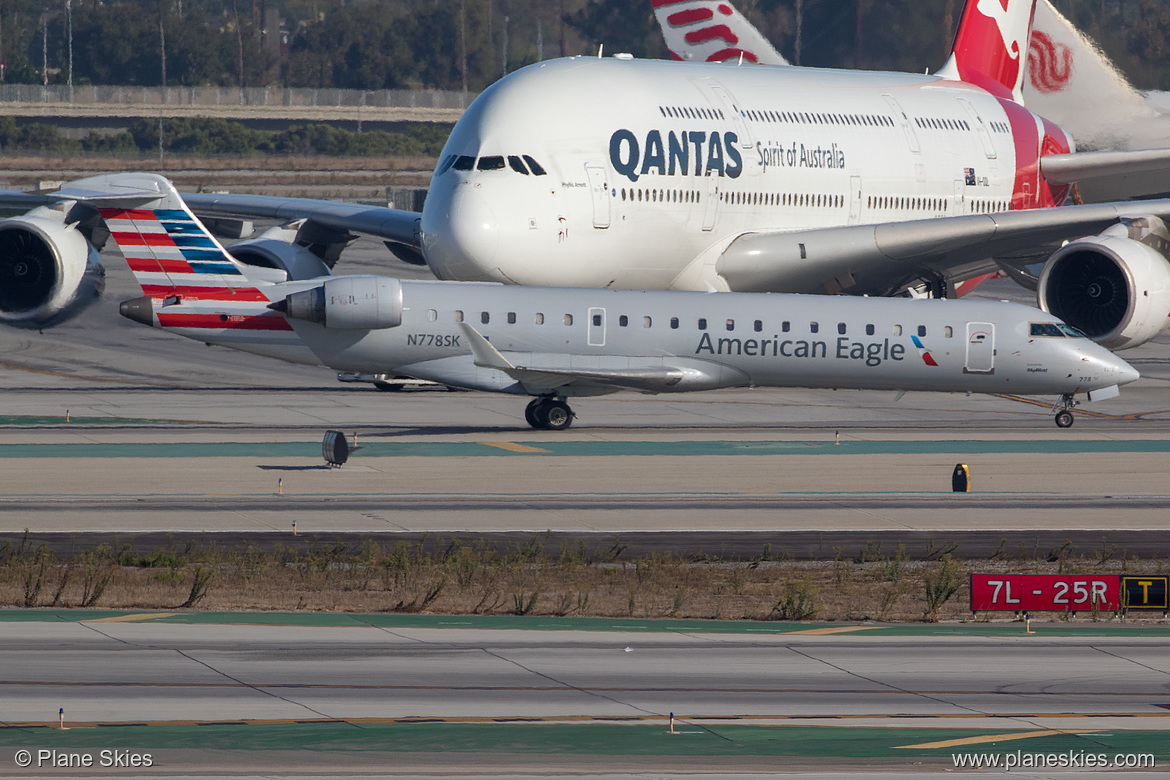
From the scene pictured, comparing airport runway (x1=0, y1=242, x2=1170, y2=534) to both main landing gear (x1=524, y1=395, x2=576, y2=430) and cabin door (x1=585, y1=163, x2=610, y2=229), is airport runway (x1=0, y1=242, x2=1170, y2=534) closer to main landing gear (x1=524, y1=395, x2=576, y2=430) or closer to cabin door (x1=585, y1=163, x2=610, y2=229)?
main landing gear (x1=524, y1=395, x2=576, y2=430)

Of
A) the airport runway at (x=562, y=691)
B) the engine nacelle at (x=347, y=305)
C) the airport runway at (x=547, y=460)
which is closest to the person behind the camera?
the airport runway at (x=562, y=691)

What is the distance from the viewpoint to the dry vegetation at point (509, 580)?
21266mm

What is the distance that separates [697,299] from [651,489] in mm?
7512

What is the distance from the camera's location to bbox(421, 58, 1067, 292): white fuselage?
3659 centimetres

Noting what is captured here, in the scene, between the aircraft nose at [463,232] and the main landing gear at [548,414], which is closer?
the main landing gear at [548,414]

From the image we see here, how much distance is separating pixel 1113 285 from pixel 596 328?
40.0 feet

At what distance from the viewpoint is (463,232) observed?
35.9 metres

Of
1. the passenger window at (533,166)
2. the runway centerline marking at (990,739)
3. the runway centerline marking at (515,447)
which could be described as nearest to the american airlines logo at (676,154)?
the passenger window at (533,166)

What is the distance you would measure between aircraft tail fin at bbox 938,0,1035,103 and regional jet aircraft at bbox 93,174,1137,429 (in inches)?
649

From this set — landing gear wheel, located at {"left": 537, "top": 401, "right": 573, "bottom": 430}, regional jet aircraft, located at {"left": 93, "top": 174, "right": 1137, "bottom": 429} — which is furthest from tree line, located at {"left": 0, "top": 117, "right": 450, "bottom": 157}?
landing gear wheel, located at {"left": 537, "top": 401, "right": 573, "bottom": 430}

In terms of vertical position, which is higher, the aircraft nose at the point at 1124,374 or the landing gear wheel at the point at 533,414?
the aircraft nose at the point at 1124,374

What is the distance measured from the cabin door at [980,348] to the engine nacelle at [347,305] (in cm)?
1224

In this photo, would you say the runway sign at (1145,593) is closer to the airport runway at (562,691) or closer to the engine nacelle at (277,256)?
the airport runway at (562,691)

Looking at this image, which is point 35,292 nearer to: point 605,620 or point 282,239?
point 282,239
